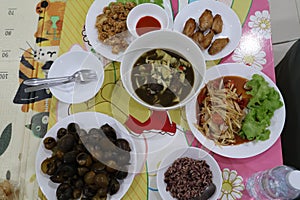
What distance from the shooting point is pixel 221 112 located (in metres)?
1.11

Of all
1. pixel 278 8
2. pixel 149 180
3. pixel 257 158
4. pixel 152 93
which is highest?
pixel 278 8

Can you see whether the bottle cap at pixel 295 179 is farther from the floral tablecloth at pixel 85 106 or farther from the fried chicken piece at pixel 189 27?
the fried chicken piece at pixel 189 27

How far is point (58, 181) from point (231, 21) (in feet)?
2.51

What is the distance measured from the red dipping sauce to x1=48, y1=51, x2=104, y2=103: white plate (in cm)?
17

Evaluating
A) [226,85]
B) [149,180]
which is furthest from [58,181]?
[226,85]

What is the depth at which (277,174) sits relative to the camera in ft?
3.30

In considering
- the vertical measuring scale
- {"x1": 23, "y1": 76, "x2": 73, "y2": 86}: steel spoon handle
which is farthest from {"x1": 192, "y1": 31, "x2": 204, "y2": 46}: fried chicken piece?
the vertical measuring scale

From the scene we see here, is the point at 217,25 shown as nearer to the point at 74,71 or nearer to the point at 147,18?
the point at 147,18

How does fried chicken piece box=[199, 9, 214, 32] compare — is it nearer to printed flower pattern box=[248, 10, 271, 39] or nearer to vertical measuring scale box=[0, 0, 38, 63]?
printed flower pattern box=[248, 10, 271, 39]

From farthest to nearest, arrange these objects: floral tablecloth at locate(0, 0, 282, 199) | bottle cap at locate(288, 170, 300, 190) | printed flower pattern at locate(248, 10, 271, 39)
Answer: printed flower pattern at locate(248, 10, 271, 39) → floral tablecloth at locate(0, 0, 282, 199) → bottle cap at locate(288, 170, 300, 190)

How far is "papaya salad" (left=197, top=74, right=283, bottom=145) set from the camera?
1.08m

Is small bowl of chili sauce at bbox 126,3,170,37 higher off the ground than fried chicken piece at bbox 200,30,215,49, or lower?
higher

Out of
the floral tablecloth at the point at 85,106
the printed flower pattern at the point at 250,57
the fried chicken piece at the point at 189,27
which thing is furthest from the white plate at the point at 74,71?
the printed flower pattern at the point at 250,57

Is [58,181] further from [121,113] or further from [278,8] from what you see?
[278,8]
